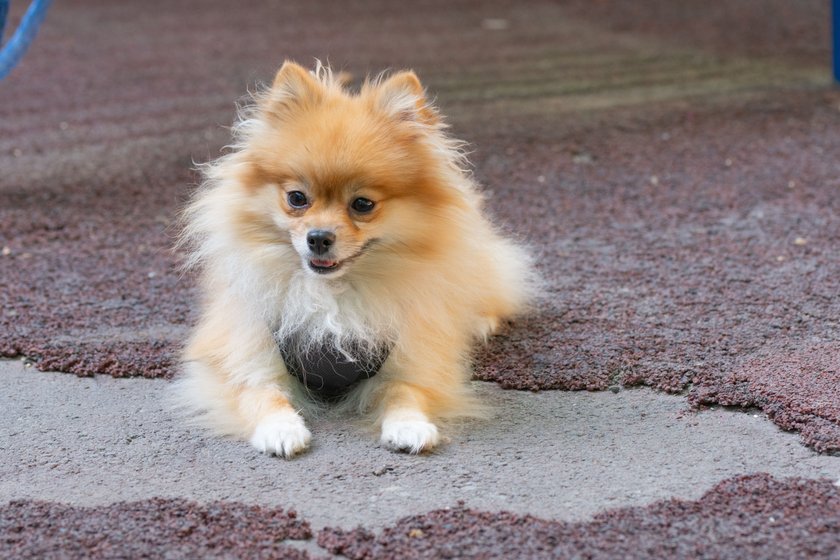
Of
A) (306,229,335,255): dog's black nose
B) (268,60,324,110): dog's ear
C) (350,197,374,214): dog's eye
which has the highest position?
(268,60,324,110): dog's ear

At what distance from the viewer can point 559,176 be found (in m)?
6.09

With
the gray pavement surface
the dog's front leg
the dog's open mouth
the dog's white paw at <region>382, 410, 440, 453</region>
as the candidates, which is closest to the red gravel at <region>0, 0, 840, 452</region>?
the gray pavement surface

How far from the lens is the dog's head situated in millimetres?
3131

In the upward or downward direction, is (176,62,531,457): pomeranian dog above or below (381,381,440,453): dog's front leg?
above

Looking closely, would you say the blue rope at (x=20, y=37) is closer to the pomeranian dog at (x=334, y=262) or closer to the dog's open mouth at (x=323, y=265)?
the pomeranian dog at (x=334, y=262)

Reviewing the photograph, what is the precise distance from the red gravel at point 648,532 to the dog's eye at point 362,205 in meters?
0.98

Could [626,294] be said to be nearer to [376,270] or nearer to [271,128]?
[376,270]

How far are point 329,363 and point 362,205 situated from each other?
54 cm

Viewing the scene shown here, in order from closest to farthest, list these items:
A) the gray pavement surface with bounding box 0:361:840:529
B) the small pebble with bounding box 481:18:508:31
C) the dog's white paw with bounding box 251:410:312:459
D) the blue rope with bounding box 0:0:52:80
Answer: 1. the gray pavement surface with bounding box 0:361:840:529
2. the dog's white paw with bounding box 251:410:312:459
3. the blue rope with bounding box 0:0:52:80
4. the small pebble with bounding box 481:18:508:31

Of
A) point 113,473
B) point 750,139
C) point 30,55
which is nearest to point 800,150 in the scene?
point 750,139


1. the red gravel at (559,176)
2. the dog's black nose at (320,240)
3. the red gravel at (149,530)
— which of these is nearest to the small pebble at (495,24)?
the red gravel at (559,176)

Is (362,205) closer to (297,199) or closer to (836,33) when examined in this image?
(297,199)

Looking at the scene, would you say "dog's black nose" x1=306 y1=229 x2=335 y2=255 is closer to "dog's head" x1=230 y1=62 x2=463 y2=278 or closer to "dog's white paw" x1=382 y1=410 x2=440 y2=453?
"dog's head" x1=230 y1=62 x2=463 y2=278

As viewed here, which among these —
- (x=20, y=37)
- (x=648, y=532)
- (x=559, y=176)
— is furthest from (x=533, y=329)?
(x=20, y=37)
